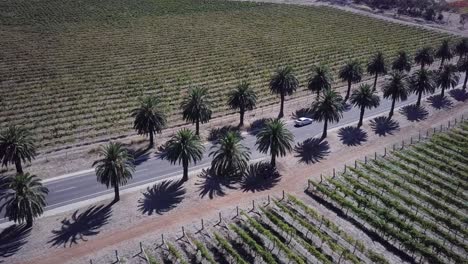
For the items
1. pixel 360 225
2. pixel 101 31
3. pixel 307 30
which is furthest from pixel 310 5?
pixel 360 225

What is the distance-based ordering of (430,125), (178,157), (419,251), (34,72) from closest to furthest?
1. (419,251)
2. (178,157)
3. (430,125)
4. (34,72)

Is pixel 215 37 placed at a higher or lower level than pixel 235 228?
higher

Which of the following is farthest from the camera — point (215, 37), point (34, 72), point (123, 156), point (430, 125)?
point (215, 37)

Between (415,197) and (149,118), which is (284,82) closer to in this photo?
(149,118)

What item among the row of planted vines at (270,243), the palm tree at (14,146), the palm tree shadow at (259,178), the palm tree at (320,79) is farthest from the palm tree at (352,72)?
the palm tree at (14,146)

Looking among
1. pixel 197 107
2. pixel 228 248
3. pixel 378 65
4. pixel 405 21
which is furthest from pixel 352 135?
pixel 405 21

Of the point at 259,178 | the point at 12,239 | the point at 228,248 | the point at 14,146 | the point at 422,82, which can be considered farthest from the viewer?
the point at 422,82

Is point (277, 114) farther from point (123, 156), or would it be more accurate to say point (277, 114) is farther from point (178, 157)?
point (123, 156)

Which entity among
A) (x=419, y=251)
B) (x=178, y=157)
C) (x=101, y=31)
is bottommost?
(x=419, y=251)
